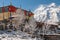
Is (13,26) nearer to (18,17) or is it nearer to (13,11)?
(18,17)

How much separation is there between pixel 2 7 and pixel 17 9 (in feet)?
7.97

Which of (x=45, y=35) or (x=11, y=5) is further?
(x=11, y=5)

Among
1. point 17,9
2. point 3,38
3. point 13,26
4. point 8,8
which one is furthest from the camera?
point 17,9

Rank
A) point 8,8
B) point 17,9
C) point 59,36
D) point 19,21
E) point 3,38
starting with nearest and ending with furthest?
point 3,38
point 59,36
point 19,21
point 8,8
point 17,9

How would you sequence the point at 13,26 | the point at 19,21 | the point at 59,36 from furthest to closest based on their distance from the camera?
the point at 19,21 < the point at 13,26 < the point at 59,36

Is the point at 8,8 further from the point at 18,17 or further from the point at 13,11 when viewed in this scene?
the point at 18,17

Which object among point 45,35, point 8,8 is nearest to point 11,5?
point 8,8

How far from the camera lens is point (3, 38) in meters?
11.2

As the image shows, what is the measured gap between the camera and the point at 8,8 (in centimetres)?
2238

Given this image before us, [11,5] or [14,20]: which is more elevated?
[11,5]

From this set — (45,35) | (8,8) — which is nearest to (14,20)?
(8,8)

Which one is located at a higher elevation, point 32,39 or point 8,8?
point 8,8

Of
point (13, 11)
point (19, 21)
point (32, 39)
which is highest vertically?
point (13, 11)

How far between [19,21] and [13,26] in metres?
1.41
